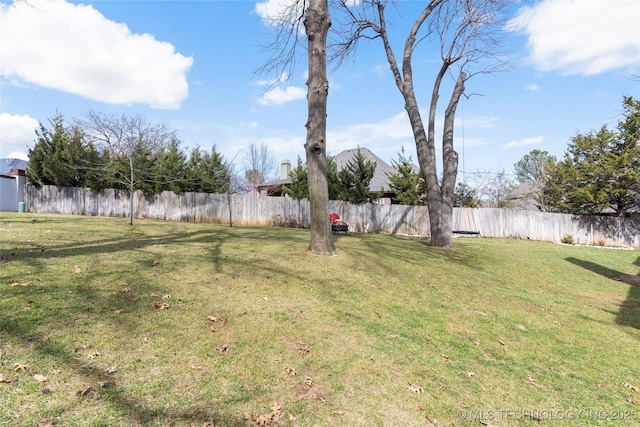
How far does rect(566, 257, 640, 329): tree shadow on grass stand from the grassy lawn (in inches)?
3.3

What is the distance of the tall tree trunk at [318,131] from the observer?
6.76 meters

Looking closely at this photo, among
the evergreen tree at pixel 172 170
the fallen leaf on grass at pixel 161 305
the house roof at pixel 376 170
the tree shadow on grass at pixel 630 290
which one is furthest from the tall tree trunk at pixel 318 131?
the house roof at pixel 376 170

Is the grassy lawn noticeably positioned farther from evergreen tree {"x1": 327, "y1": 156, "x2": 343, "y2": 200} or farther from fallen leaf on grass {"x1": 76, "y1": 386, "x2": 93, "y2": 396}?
evergreen tree {"x1": 327, "y1": 156, "x2": 343, "y2": 200}

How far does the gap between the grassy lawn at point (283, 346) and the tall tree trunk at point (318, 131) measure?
25.2 inches

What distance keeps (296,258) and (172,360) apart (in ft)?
12.2

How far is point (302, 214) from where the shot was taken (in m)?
18.9

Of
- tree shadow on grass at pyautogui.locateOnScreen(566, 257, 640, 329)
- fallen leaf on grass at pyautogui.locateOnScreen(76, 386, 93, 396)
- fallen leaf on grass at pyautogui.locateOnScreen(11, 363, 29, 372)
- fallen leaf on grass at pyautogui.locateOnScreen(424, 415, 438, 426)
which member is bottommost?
tree shadow on grass at pyautogui.locateOnScreen(566, 257, 640, 329)

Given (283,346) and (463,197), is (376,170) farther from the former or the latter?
A: (283,346)

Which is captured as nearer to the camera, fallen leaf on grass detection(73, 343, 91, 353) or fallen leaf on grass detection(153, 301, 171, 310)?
fallen leaf on grass detection(73, 343, 91, 353)

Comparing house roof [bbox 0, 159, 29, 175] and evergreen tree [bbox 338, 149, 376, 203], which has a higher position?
house roof [bbox 0, 159, 29, 175]

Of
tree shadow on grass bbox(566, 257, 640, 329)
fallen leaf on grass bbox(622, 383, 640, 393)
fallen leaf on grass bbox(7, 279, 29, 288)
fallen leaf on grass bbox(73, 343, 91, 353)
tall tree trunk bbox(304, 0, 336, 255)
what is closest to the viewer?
fallen leaf on grass bbox(73, 343, 91, 353)

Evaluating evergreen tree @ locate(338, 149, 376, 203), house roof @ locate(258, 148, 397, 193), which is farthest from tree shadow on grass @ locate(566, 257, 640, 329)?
house roof @ locate(258, 148, 397, 193)

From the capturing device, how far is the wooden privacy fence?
18.7 metres

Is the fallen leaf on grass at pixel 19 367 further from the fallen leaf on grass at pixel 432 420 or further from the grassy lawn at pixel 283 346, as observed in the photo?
the fallen leaf on grass at pixel 432 420
